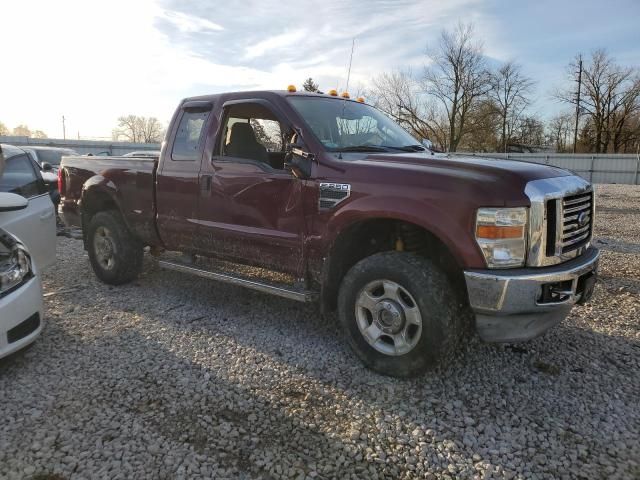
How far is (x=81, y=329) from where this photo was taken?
425cm

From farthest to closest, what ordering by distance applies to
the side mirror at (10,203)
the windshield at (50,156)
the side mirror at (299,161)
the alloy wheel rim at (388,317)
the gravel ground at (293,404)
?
the windshield at (50,156) → the side mirror at (10,203) → the side mirror at (299,161) → the alloy wheel rim at (388,317) → the gravel ground at (293,404)

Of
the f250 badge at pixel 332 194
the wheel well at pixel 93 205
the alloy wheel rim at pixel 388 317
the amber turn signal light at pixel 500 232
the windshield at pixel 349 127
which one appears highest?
the windshield at pixel 349 127

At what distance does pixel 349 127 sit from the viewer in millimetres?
4145

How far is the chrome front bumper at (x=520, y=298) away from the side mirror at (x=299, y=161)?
1406 mm

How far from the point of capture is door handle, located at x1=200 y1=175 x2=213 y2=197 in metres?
4.32

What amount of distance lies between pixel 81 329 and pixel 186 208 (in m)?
1.40

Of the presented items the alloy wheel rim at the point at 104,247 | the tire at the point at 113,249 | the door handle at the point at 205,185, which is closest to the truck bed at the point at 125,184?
the tire at the point at 113,249

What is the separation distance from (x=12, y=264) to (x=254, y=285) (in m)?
1.79

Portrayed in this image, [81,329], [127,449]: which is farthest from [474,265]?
[81,329]

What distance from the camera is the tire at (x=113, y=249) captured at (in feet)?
17.2

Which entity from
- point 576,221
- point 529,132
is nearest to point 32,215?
point 576,221

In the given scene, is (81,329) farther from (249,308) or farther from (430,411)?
(430,411)

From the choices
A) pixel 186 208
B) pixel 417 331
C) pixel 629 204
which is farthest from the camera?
pixel 629 204

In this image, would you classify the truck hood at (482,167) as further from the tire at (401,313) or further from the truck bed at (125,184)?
the truck bed at (125,184)
